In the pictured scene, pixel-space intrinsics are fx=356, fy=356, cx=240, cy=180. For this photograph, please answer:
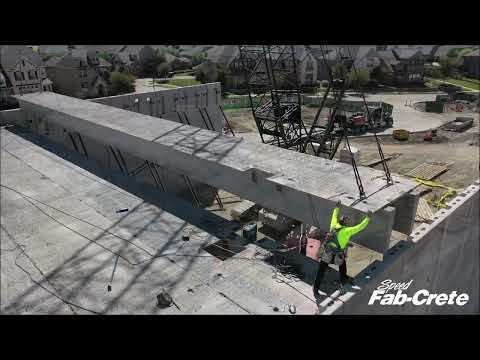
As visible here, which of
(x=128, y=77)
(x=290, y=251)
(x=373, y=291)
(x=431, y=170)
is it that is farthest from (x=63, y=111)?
(x=128, y=77)

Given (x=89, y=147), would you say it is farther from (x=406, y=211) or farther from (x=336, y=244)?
(x=406, y=211)

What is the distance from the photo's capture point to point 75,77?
72.2 m

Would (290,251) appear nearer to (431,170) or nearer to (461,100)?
(431,170)

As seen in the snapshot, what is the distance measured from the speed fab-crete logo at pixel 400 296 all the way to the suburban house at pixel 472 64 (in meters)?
127

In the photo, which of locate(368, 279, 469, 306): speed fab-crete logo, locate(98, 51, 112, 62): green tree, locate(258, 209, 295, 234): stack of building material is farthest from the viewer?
locate(98, 51, 112, 62): green tree

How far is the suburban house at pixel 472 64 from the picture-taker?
114062mm

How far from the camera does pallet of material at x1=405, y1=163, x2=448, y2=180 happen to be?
37847mm

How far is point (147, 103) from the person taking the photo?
34969 millimetres

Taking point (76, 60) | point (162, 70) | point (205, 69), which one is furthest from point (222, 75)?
point (76, 60)

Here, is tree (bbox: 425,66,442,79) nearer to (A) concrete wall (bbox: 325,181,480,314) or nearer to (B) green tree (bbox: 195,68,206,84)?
(B) green tree (bbox: 195,68,206,84)

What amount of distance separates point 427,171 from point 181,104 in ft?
90.8

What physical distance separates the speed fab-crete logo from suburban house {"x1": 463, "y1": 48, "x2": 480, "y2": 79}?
126721mm

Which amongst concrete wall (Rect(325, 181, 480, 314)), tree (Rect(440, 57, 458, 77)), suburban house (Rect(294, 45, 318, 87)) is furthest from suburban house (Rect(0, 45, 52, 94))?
tree (Rect(440, 57, 458, 77))

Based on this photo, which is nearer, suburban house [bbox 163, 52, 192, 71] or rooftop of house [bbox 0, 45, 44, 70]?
rooftop of house [bbox 0, 45, 44, 70]
